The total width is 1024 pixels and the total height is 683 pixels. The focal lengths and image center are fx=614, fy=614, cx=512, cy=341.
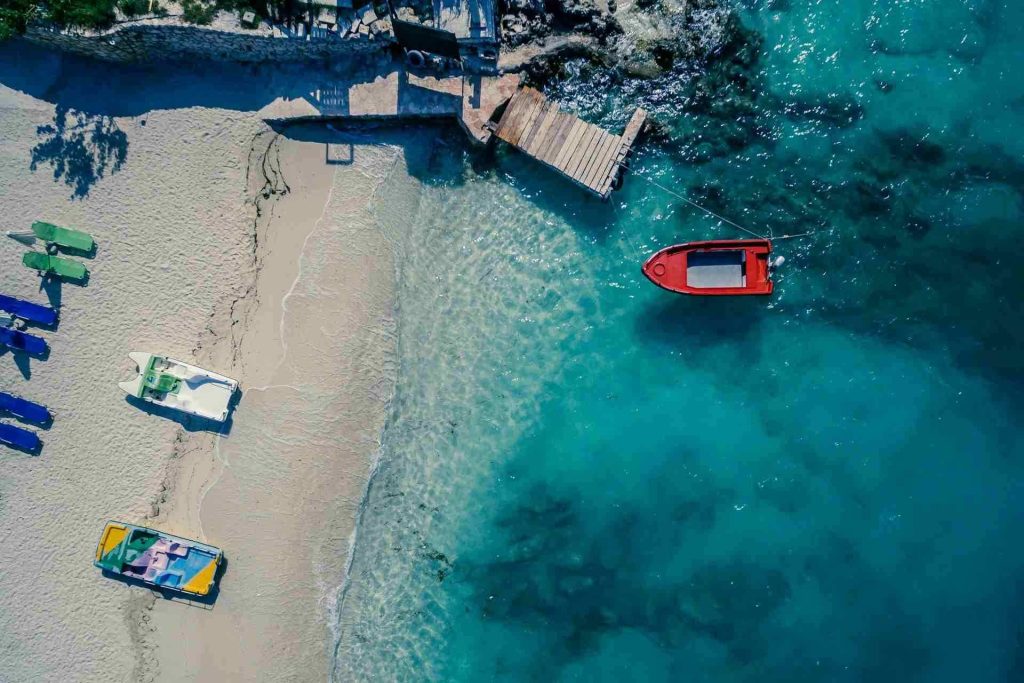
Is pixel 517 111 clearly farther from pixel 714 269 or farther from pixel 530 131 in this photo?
pixel 714 269

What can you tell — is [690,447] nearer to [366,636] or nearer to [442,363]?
[442,363]

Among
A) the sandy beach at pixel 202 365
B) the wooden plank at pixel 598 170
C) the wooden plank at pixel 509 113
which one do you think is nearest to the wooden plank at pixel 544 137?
the wooden plank at pixel 509 113

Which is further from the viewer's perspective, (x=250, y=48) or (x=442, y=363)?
(x=442, y=363)

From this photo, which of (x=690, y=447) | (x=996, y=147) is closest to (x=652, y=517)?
(x=690, y=447)

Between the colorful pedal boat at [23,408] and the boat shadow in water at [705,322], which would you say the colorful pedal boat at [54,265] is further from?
the boat shadow in water at [705,322]

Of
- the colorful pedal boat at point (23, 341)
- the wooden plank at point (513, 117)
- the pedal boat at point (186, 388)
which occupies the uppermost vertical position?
the wooden plank at point (513, 117)

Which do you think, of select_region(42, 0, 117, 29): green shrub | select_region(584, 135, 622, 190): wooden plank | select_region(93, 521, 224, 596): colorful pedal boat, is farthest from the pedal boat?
select_region(584, 135, 622, 190): wooden plank

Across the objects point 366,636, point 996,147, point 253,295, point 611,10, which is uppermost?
point 611,10
